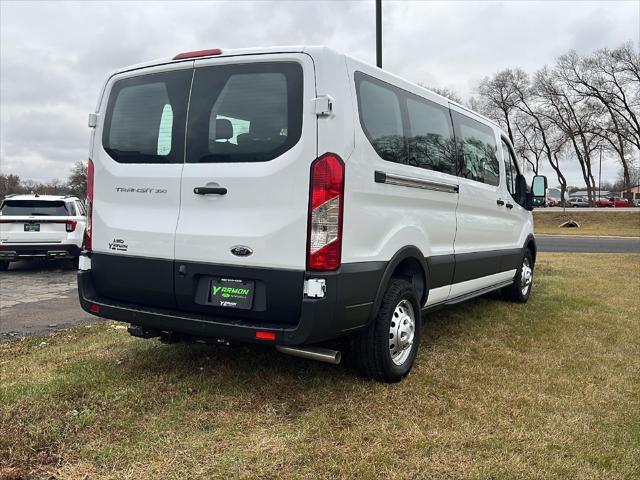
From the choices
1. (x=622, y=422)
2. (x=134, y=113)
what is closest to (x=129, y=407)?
(x=134, y=113)

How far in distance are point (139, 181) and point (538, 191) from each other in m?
5.39

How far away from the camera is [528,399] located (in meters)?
3.76

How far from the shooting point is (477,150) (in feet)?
18.2

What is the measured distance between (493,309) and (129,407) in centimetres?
466

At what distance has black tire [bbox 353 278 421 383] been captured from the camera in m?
3.84

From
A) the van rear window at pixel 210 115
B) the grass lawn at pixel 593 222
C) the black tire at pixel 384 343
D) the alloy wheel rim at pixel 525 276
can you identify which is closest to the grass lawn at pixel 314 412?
the black tire at pixel 384 343

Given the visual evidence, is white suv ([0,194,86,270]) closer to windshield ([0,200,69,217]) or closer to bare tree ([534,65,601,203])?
windshield ([0,200,69,217])

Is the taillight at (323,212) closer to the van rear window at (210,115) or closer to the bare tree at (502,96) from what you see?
the van rear window at (210,115)

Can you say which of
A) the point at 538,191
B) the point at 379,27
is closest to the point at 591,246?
the point at 379,27

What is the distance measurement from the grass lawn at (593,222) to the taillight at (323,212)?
97.2ft

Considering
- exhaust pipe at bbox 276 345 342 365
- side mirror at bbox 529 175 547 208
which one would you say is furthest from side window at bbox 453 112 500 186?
exhaust pipe at bbox 276 345 342 365

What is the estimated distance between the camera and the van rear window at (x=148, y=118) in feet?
12.4

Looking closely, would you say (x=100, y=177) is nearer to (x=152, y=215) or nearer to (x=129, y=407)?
(x=152, y=215)

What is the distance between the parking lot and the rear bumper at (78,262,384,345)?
9.54ft
